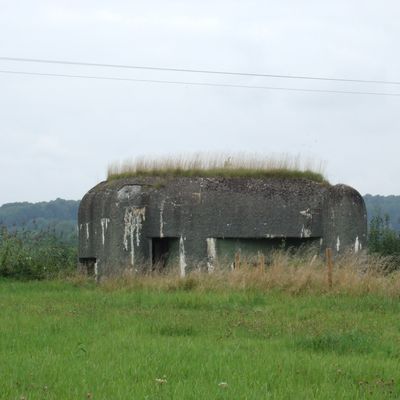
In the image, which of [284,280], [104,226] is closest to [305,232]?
[284,280]

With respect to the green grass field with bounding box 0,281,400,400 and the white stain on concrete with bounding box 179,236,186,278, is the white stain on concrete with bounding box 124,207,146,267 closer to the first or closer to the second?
the white stain on concrete with bounding box 179,236,186,278

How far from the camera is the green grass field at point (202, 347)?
618cm

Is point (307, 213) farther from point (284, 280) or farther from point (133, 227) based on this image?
point (284, 280)

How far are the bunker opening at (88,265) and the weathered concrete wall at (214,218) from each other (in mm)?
1229

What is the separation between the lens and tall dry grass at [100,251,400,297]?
528 inches

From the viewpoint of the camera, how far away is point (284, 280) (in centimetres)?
1384

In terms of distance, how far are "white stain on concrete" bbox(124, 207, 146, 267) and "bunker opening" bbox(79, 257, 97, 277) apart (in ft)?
6.31

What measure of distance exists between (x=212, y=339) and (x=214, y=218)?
8.76 meters

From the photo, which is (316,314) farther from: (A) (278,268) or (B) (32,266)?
(B) (32,266)

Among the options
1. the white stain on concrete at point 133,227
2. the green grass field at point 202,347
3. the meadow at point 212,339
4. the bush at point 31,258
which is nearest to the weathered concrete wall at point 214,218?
the white stain on concrete at point 133,227

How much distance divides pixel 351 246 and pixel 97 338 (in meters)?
9.91

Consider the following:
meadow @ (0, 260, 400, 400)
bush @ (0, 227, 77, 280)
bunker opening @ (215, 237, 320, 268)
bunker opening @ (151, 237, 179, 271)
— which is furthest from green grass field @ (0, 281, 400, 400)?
bush @ (0, 227, 77, 280)

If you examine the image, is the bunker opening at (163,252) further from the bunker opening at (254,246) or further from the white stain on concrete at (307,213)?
the white stain on concrete at (307,213)

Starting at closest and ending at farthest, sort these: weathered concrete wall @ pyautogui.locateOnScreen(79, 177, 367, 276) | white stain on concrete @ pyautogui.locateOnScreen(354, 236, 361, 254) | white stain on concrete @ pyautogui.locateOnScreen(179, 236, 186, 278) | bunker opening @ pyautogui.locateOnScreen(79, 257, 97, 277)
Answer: white stain on concrete @ pyautogui.locateOnScreen(179, 236, 186, 278), weathered concrete wall @ pyautogui.locateOnScreen(79, 177, 367, 276), white stain on concrete @ pyautogui.locateOnScreen(354, 236, 361, 254), bunker opening @ pyautogui.locateOnScreen(79, 257, 97, 277)
